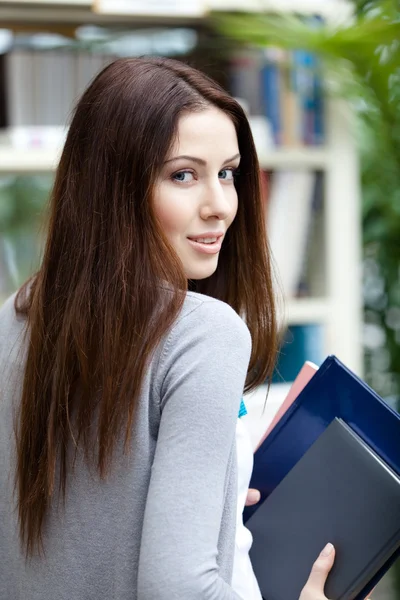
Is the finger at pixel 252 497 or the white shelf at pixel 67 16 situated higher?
the white shelf at pixel 67 16

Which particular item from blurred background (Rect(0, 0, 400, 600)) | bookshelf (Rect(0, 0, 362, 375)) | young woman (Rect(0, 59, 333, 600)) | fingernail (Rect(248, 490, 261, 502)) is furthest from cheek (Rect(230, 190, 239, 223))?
bookshelf (Rect(0, 0, 362, 375))

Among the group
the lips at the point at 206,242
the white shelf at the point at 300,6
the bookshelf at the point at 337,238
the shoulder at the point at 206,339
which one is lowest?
the bookshelf at the point at 337,238

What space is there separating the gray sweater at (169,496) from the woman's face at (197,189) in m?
0.12

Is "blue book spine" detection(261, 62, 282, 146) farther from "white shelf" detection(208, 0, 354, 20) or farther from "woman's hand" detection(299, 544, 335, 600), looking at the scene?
"woman's hand" detection(299, 544, 335, 600)

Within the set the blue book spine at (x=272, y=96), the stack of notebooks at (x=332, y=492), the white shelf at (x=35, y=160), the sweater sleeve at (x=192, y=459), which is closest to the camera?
the sweater sleeve at (x=192, y=459)

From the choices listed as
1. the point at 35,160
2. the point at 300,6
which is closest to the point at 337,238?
the point at 300,6

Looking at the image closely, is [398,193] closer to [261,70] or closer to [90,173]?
[261,70]

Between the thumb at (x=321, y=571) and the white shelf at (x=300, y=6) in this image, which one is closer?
the thumb at (x=321, y=571)

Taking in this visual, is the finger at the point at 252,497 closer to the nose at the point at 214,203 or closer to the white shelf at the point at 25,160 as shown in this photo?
the nose at the point at 214,203

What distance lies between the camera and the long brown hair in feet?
2.59

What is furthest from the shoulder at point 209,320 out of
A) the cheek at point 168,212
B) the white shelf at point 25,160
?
the white shelf at point 25,160

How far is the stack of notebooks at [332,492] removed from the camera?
828 mm

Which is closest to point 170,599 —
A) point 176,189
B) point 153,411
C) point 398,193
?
point 153,411

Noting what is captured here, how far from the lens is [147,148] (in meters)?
0.84
